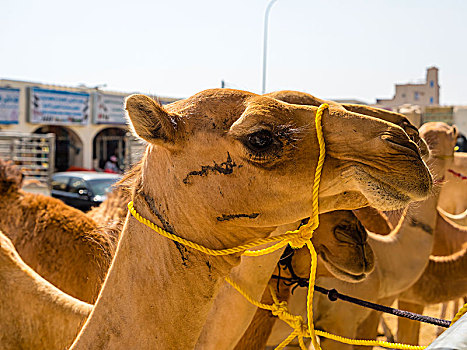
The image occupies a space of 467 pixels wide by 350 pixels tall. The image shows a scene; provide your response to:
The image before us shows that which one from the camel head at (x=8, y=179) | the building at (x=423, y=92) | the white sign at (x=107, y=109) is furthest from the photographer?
the building at (x=423, y=92)

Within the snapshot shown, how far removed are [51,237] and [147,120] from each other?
2.70m

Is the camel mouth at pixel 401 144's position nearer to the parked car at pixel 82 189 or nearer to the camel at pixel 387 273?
the camel at pixel 387 273

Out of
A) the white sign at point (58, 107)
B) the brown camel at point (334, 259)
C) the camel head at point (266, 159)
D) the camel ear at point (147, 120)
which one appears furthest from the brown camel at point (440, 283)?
the white sign at point (58, 107)

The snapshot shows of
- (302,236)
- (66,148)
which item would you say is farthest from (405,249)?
(66,148)

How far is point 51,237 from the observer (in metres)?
3.96

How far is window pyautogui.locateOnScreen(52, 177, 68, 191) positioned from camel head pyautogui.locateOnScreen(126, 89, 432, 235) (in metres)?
12.0

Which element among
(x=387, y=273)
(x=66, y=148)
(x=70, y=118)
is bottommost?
(x=387, y=273)

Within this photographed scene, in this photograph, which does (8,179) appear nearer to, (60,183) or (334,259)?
(334,259)

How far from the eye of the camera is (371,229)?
4547 millimetres

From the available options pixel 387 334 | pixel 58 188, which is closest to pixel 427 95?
pixel 58 188

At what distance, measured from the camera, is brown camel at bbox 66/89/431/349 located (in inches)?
62.4

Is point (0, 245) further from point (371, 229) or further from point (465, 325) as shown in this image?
point (371, 229)

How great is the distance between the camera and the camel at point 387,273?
389cm

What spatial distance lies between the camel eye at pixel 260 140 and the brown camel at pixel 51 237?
234 cm
